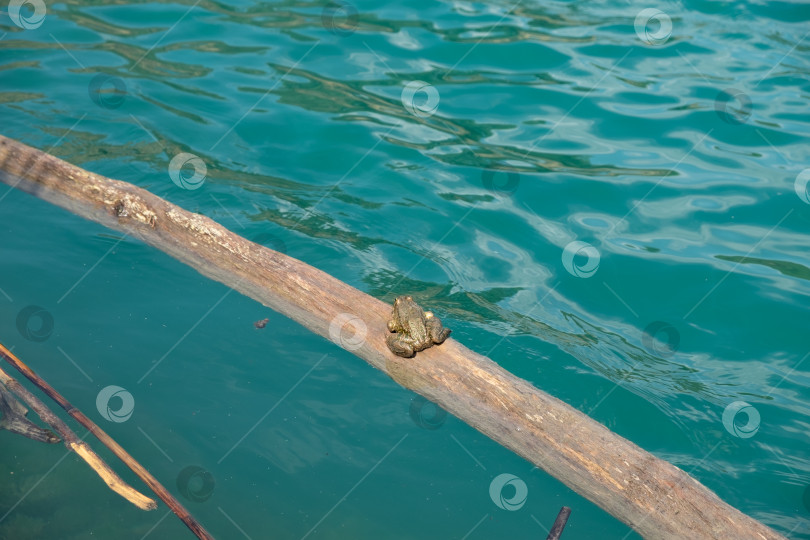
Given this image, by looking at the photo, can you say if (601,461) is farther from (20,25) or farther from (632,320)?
(20,25)

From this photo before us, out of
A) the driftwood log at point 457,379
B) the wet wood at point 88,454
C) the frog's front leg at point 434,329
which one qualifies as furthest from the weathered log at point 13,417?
the frog's front leg at point 434,329

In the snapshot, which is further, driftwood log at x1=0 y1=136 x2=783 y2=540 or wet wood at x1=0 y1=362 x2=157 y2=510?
wet wood at x1=0 y1=362 x2=157 y2=510

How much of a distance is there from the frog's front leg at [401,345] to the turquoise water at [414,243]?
1333mm

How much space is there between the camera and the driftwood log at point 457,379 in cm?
409

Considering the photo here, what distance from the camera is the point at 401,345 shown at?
477cm

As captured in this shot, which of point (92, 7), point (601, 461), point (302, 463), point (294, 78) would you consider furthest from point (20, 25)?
point (601, 461)

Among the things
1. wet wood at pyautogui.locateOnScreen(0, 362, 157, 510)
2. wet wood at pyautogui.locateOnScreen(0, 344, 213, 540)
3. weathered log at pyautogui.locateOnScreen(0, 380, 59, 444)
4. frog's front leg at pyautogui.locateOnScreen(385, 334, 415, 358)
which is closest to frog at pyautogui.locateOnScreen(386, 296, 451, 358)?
frog's front leg at pyautogui.locateOnScreen(385, 334, 415, 358)

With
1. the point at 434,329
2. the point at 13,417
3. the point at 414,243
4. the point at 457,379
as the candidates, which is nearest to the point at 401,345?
the point at 434,329

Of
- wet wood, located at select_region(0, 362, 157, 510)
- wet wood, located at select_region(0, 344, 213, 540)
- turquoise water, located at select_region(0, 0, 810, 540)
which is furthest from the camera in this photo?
turquoise water, located at select_region(0, 0, 810, 540)

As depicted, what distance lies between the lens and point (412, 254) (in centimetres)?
793

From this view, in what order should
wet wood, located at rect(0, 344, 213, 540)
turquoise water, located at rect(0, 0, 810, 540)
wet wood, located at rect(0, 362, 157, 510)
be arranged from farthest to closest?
turquoise water, located at rect(0, 0, 810, 540) → wet wood, located at rect(0, 362, 157, 510) → wet wood, located at rect(0, 344, 213, 540)

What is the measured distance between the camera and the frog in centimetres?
476

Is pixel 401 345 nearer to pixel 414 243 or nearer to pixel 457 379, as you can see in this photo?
pixel 457 379

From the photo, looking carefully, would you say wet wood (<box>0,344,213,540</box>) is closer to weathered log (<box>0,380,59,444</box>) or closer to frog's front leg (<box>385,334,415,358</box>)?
weathered log (<box>0,380,59,444</box>)
